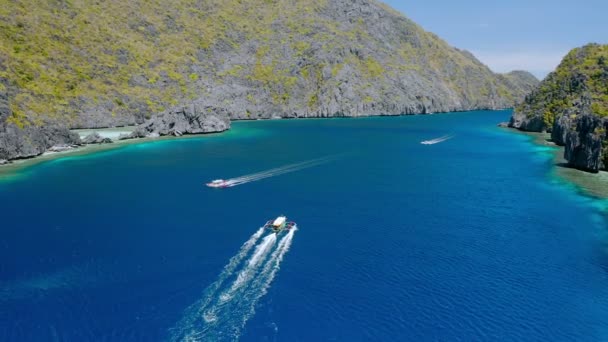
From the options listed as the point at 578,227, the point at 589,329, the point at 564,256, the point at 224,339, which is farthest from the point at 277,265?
the point at 578,227

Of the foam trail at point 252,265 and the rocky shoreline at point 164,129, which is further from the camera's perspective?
the rocky shoreline at point 164,129

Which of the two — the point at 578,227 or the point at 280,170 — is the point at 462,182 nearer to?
the point at 578,227

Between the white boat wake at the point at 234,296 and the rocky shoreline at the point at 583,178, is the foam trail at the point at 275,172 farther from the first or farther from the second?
the rocky shoreline at the point at 583,178

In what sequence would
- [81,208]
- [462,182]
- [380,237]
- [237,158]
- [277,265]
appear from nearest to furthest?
[277,265] < [380,237] < [81,208] < [462,182] < [237,158]

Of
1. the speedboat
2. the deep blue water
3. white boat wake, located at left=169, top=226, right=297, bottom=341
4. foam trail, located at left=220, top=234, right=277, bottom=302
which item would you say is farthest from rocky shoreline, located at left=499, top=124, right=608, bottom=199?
the speedboat

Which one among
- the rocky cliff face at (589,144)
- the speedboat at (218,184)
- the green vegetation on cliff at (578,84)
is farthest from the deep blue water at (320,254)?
the green vegetation on cliff at (578,84)

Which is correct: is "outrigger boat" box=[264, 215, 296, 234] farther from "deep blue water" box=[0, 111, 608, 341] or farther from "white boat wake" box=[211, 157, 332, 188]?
"white boat wake" box=[211, 157, 332, 188]
